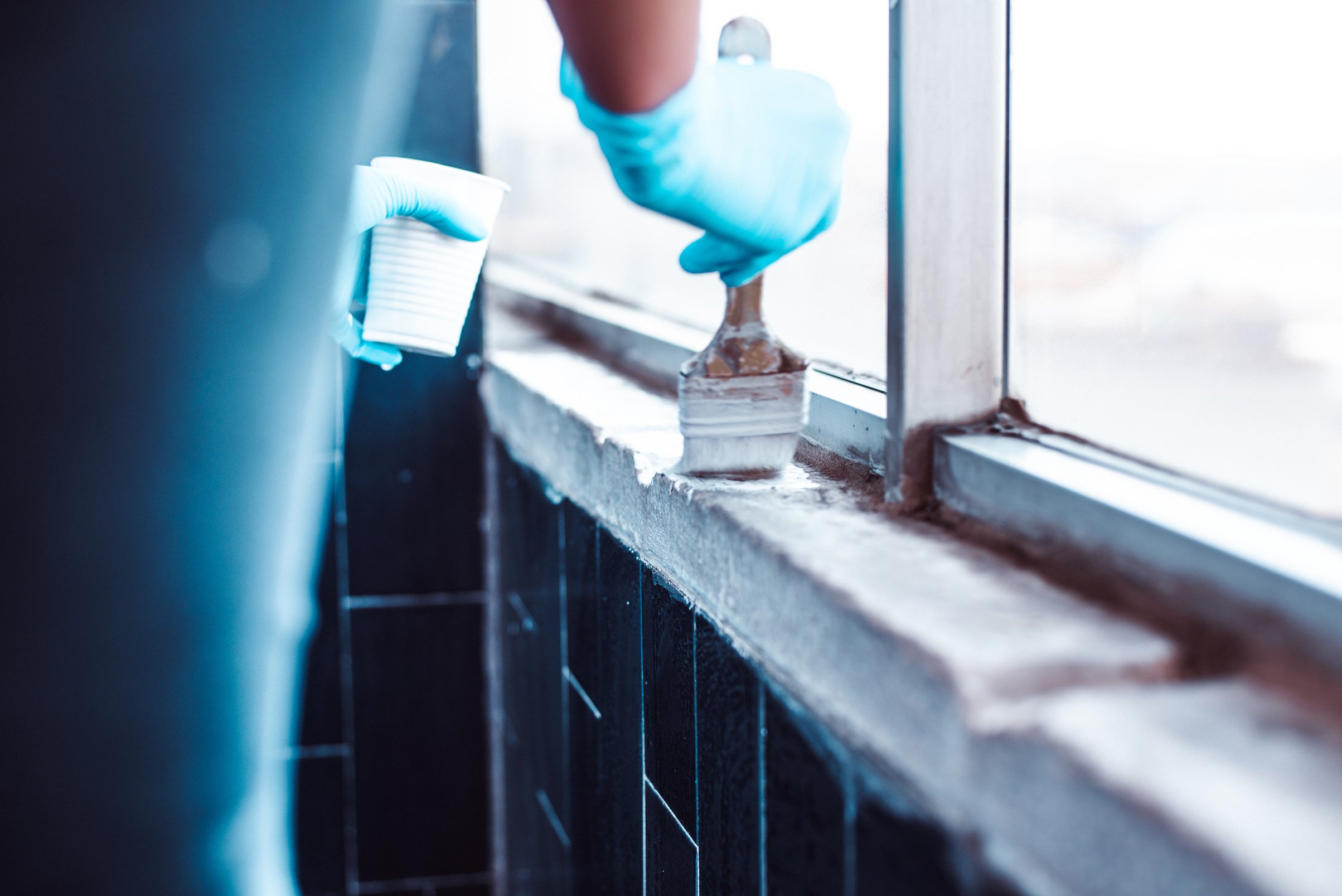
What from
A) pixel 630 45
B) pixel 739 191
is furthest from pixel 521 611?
pixel 630 45

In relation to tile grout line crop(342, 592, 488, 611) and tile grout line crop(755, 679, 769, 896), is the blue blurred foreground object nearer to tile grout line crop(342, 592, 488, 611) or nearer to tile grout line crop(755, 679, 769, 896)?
tile grout line crop(342, 592, 488, 611)

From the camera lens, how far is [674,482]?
85 cm

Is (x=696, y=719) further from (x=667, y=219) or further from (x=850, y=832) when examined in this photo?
(x=667, y=219)

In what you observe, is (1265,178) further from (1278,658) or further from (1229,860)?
(1229,860)

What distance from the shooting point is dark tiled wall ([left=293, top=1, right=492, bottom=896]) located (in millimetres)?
1821

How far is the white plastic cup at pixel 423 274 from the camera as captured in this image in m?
1.09

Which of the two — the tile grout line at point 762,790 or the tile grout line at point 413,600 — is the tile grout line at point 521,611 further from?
the tile grout line at point 762,790

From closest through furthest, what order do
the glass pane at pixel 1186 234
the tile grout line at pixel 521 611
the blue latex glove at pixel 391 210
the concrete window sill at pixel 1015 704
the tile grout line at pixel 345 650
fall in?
1. the concrete window sill at pixel 1015 704
2. the glass pane at pixel 1186 234
3. the blue latex glove at pixel 391 210
4. the tile grout line at pixel 521 611
5. the tile grout line at pixel 345 650

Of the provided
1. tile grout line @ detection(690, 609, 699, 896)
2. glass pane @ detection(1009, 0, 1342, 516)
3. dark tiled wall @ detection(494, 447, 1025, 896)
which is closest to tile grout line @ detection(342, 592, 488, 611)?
dark tiled wall @ detection(494, 447, 1025, 896)

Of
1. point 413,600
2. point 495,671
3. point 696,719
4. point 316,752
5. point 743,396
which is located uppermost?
point 743,396

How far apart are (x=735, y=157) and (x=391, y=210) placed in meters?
0.48

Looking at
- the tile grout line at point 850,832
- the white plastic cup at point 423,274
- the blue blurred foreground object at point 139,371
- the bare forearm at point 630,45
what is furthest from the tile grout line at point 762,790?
the blue blurred foreground object at point 139,371

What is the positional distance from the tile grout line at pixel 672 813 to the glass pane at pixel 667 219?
0.42 m

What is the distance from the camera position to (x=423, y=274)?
1104mm
